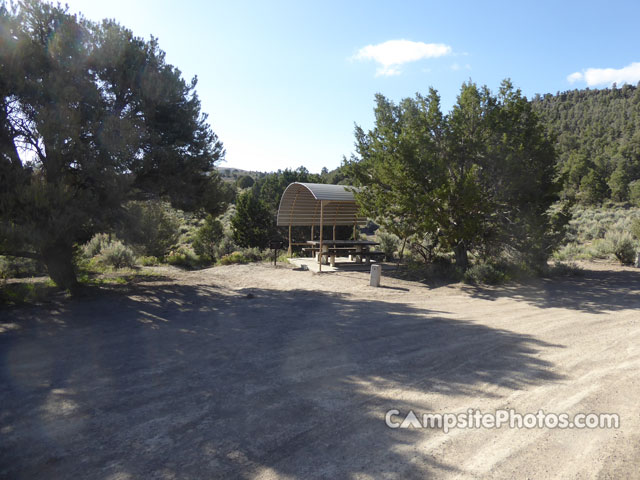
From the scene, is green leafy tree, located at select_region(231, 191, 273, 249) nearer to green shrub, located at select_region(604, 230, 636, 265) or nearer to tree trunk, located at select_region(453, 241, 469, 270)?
tree trunk, located at select_region(453, 241, 469, 270)

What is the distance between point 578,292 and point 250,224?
18.6 metres

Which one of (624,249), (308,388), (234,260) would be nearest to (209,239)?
(234,260)

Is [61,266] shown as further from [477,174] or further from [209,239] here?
[209,239]

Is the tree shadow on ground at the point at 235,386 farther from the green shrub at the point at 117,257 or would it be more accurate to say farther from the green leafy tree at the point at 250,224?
the green leafy tree at the point at 250,224

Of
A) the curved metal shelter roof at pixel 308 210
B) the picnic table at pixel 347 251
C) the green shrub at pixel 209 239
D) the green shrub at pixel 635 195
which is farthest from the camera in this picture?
the green shrub at pixel 635 195

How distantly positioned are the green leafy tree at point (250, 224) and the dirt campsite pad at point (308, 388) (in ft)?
51.5

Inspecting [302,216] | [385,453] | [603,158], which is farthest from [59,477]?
[603,158]

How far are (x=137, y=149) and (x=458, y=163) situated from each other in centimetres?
928

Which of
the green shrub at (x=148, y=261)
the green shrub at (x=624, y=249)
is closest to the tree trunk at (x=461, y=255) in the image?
the green shrub at (x=624, y=249)

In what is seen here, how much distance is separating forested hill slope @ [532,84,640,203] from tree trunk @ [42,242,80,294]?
46.1 ft

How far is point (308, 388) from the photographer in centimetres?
419

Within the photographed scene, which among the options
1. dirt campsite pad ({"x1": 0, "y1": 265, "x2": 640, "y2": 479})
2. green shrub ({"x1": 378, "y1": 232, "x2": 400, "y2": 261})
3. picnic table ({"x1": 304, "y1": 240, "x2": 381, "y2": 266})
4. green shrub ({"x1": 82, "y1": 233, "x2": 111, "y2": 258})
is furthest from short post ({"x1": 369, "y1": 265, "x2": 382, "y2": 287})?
green shrub ({"x1": 82, "y1": 233, "x2": 111, "y2": 258})

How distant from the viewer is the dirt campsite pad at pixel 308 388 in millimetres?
2877

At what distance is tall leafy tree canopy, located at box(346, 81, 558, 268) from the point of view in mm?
10945
